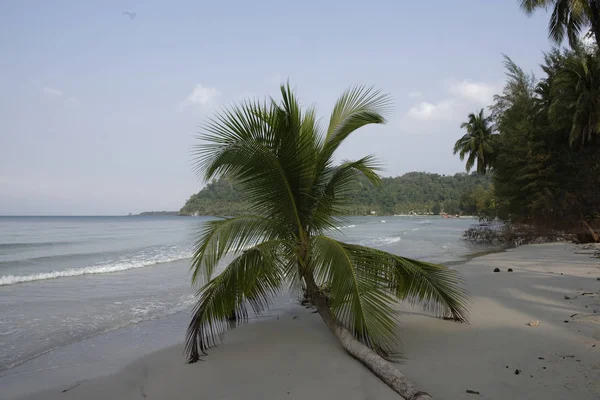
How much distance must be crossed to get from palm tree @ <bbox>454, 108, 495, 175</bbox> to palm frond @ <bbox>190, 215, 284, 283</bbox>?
1322 inches

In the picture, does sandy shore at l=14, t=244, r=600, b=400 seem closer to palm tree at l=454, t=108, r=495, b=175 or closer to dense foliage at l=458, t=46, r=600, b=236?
dense foliage at l=458, t=46, r=600, b=236

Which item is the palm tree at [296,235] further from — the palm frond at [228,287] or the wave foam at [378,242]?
the wave foam at [378,242]

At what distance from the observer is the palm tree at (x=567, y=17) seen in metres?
11.5

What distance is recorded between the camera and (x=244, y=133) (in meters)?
5.02

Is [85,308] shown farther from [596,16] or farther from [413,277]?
[596,16]

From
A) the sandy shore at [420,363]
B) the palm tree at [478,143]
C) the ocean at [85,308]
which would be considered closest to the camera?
the sandy shore at [420,363]

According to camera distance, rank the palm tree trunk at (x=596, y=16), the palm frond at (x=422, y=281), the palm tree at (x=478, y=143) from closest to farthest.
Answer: the palm frond at (x=422, y=281)
the palm tree trunk at (x=596, y=16)
the palm tree at (x=478, y=143)

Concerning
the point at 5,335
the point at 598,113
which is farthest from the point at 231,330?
the point at 598,113

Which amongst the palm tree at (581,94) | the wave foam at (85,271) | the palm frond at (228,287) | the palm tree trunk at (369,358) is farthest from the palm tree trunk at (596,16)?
the wave foam at (85,271)

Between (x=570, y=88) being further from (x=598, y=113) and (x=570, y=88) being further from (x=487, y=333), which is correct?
(x=487, y=333)

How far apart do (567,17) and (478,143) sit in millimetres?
24058

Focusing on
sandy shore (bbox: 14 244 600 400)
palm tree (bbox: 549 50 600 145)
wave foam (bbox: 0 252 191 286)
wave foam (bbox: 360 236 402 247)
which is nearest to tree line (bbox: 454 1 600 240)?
palm tree (bbox: 549 50 600 145)

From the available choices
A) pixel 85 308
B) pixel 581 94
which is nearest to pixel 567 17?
pixel 581 94

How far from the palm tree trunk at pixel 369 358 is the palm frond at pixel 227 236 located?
975 millimetres
